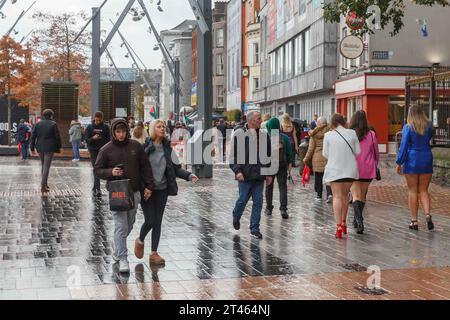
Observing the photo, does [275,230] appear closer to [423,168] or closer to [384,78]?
[423,168]

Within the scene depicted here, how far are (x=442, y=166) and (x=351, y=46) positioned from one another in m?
12.0

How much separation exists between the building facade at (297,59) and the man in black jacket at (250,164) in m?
26.6

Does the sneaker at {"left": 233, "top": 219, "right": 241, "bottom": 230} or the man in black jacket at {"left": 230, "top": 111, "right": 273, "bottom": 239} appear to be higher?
the man in black jacket at {"left": 230, "top": 111, "right": 273, "bottom": 239}

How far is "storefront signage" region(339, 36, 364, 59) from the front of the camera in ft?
98.9

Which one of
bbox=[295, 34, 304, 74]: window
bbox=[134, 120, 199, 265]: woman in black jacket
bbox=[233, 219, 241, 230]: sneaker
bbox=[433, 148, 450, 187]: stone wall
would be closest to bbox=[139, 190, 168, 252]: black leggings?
bbox=[134, 120, 199, 265]: woman in black jacket

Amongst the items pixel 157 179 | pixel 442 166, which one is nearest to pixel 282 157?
pixel 157 179

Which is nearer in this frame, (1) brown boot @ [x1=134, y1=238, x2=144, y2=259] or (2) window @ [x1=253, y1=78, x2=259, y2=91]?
(1) brown boot @ [x1=134, y1=238, x2=144, y2=259]

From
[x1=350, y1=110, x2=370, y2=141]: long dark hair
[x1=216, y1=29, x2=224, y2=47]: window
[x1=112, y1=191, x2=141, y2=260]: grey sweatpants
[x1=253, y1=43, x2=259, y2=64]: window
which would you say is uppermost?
[x1=216, y1=29, x2=224, y2=47]: window

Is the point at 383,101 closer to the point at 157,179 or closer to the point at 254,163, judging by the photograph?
the point at 254,163

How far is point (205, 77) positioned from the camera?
67.9 feet

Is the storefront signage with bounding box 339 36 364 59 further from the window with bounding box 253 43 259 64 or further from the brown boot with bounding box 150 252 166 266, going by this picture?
the window with bounding box 253 43 259 64

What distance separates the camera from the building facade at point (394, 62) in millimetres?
35188

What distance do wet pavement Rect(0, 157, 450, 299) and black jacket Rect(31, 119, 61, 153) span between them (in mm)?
1693

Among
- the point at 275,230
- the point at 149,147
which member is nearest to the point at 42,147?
the point at 275,230
